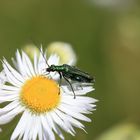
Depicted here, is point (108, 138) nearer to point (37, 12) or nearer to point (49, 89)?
point (49, 89)

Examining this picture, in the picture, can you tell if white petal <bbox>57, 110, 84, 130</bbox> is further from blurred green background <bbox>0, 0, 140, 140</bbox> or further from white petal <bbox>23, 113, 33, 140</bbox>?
blurred green background <bbox>0, 0, 140, 140</bbox>

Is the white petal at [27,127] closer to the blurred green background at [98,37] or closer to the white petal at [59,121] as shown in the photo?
the white petal at [59,121]

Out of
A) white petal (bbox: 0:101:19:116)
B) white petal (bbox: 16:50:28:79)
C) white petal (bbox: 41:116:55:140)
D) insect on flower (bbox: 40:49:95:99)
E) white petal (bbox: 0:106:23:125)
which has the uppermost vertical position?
white petal (bbox: 16:50:28:79)

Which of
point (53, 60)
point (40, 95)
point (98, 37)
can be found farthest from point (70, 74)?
point (98, 37)

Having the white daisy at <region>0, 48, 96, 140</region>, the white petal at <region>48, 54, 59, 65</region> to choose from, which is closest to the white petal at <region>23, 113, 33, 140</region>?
the white daisy at <region>0, 48, 96, 140</region>

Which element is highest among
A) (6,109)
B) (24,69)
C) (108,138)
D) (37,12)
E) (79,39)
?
(37,12)

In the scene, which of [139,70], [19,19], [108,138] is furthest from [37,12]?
[108,138]

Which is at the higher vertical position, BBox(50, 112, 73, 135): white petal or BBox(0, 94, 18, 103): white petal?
BBox(0, 94, 18, 103): white petal

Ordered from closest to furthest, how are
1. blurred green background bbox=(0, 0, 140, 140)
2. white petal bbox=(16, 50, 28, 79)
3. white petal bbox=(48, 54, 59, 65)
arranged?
white petal bbox=(16, 50, 28, 79), white petal bbox=(48, 54, 59, 65), blurred green background bbox=(0, 0, 140, 140)
